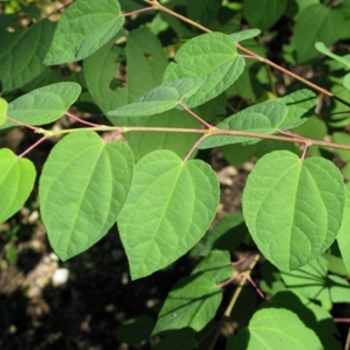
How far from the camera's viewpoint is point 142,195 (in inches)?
40.5

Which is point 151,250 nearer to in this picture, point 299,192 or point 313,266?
point 299,192

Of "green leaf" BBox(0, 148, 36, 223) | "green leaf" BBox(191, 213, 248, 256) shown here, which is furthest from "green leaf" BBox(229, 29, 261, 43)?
"green leaf" BBox(191, 213, 248, 256)

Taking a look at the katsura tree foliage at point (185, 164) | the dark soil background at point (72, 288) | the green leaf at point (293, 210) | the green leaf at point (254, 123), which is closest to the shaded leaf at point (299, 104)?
the katsura tree foliage at point (185, 164)

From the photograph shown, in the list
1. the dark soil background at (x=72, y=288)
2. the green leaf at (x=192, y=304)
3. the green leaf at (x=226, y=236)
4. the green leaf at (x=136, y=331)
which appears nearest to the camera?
the green leaf at (x=192, y=304)

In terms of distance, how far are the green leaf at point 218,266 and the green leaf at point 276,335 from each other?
242 mm

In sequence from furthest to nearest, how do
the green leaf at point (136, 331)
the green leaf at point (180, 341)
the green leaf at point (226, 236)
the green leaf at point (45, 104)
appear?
the green leaf at point (136, 331) < the green leaf at point (226, 236) < the green leaf at point (180, 341) < the green leaf at point (45, 104)

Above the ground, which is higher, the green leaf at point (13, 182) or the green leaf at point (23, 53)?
the green leaf at point (13, 182)

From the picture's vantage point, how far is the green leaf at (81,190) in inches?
A: 38.0

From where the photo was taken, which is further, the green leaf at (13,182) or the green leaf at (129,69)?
the green leaf at (129,69)

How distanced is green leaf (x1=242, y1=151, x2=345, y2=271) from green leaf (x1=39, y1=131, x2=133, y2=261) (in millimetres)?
246

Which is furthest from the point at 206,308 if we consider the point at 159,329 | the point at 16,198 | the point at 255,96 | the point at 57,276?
the point at 57,276

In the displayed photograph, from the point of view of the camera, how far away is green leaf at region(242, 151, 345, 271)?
99cm

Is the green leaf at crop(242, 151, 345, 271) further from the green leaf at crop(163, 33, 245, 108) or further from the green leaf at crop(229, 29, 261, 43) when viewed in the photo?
the green leaf at crop(229, 29, 261, 43)

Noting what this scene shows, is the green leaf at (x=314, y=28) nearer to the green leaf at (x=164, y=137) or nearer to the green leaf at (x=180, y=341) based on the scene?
the green leaf at (x=164, y=137)
